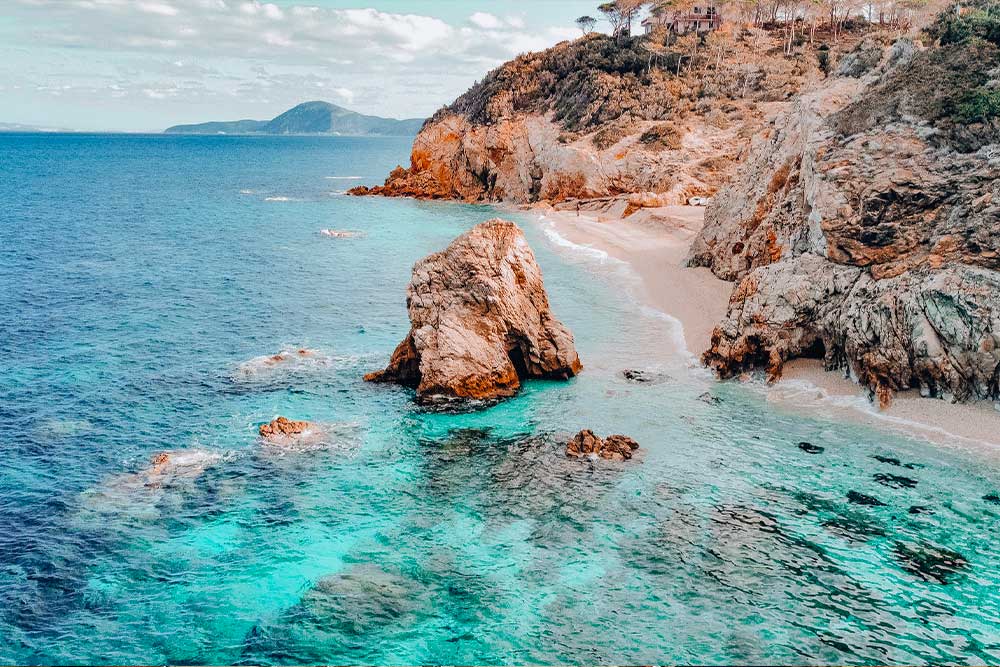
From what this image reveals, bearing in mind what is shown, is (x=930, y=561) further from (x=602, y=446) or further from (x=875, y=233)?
(x=875, y=233)

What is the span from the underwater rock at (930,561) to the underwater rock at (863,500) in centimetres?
186

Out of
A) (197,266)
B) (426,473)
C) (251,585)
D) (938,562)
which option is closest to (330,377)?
(426,473)

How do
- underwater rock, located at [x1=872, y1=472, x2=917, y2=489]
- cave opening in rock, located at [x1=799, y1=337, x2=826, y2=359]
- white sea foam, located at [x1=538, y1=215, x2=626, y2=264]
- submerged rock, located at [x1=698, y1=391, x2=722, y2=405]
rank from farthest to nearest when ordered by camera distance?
white sea foam, located at [x1=538, y1=215, x2=626, y2=264], cave opening in rock, located at [x1=799, y1=337, x2=826, y2=359], submerged rock, located at [x1=698, y1=391, x2=722, y2=405], underwater rock, located at [x1=872, y1=472, x2=917, y2=489]

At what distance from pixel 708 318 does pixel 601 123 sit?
162ft

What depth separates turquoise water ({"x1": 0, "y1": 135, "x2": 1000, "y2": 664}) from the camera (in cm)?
1494

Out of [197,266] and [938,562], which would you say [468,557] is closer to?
[938,562]

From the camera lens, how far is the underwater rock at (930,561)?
54.4 feet

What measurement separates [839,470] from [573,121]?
66.6 m

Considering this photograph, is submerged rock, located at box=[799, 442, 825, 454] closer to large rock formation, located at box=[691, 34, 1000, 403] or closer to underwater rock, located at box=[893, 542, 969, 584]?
large rock formation, located at box=[691, 34, 1000, 403]

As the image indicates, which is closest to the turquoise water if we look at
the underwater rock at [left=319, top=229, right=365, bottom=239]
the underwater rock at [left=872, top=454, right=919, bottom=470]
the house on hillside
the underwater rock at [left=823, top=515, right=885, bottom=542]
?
the underwater rock at [left=823, top=515, right=885, bottom=542]

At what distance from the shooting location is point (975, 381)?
76.6 feet

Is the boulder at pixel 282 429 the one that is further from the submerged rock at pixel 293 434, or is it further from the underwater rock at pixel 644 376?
the underwater rock at pixel 644 376

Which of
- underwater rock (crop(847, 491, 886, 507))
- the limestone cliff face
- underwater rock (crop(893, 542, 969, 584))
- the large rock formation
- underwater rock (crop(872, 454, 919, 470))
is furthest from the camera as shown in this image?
the limestone cliff face

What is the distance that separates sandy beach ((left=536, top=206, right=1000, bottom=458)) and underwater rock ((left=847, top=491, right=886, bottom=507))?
168 inches
